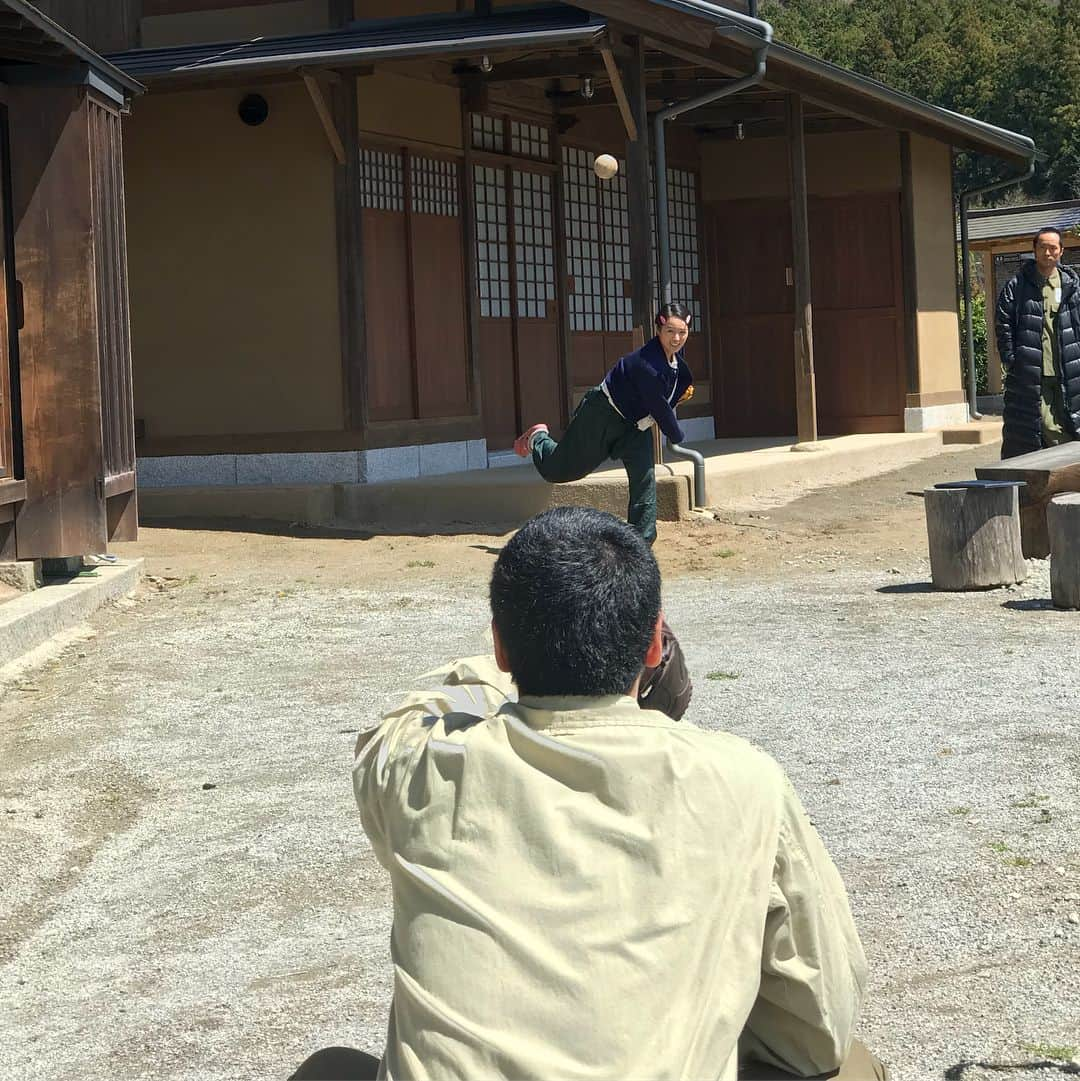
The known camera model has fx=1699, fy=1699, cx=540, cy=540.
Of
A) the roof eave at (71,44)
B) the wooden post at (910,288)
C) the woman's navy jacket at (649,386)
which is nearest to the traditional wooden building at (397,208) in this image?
the wooden post at (910,288)

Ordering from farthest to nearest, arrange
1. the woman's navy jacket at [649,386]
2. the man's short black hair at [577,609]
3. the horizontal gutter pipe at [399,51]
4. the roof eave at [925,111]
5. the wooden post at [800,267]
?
the wooden post at [800,267]
the roof eave at [925,111]
the horizontal gutter pipe at [399,51]
the woman's navy jacket at [649,386]
the man's short black hair at [577,609]

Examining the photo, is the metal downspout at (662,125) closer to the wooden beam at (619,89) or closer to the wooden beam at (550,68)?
the wooden beam at (619,89)

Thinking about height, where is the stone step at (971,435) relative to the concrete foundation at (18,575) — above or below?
above

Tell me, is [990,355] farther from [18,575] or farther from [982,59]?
[982,59]

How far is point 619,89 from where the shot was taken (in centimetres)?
1143

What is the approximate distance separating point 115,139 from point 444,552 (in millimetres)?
3200

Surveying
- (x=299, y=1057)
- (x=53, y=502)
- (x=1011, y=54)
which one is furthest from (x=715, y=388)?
(x=1011, y=54)

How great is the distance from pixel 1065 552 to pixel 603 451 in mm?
3086

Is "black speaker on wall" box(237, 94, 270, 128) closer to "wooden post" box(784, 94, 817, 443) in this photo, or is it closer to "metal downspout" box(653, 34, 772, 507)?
"metal downspout" box(653, 34, 772, 507)

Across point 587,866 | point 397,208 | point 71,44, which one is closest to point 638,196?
point 397,208

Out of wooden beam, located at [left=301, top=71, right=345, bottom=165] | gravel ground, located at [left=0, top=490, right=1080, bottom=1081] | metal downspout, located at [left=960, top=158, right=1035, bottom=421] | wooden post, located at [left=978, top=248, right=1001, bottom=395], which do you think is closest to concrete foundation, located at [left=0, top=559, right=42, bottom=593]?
gravel ground, located at [left=0, top=490, right=1080, bottom=1081]

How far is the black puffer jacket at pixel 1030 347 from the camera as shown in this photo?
9.99m

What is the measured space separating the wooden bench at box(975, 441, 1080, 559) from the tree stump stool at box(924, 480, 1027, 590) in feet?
1.55

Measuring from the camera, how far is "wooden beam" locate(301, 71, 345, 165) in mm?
11227
